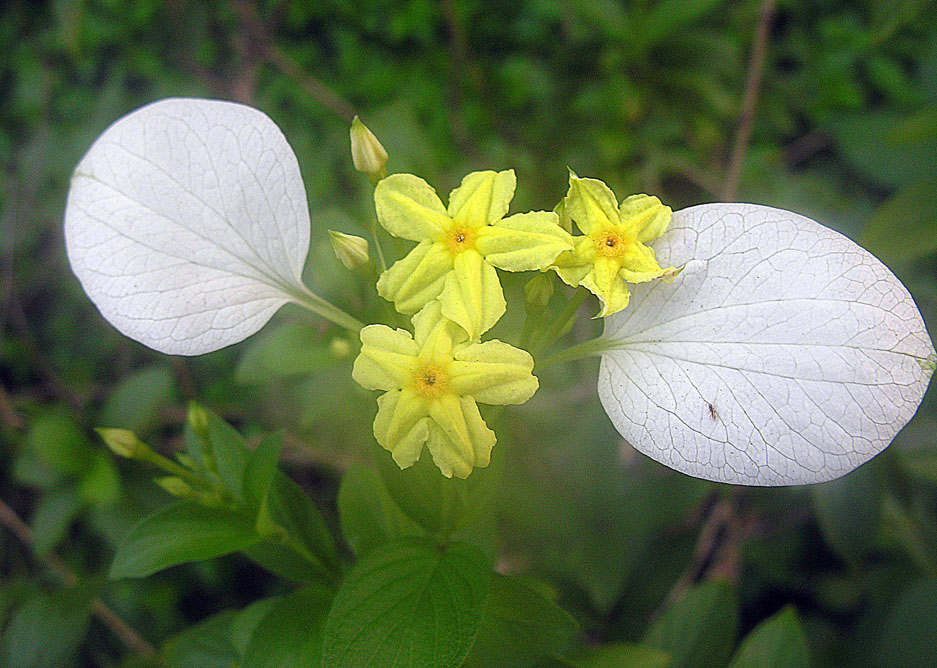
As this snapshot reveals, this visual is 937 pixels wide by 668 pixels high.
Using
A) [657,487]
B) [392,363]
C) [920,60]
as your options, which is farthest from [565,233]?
[920,60]

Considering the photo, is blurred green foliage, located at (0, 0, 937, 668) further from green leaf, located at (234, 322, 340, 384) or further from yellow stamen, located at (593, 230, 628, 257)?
yellow stamen, located at (593, 230, 628, 257)

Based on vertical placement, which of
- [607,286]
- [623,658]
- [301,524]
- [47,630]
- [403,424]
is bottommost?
[47,630]

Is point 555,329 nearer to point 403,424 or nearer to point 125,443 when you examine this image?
point 403,424

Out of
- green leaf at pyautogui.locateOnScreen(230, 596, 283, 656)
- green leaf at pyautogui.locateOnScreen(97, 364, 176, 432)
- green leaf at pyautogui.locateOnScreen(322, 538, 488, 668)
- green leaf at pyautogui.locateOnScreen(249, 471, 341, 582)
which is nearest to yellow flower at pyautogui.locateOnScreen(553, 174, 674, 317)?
green leaf at pyautogui.locateOnScreen(322, 538, 488, 668)

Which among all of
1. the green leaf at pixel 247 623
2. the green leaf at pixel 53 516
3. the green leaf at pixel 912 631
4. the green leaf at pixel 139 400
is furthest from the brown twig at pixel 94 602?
the green leaf at pixel 912 631

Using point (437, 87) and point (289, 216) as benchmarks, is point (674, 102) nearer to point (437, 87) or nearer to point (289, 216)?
point (437, 87)

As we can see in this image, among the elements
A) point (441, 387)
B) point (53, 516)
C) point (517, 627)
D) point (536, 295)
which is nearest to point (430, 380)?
point (441, 387)
